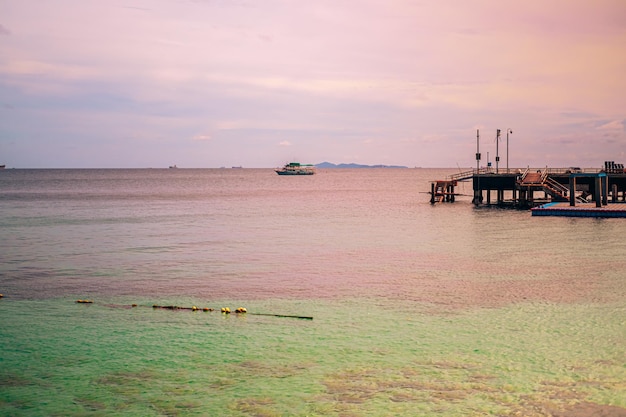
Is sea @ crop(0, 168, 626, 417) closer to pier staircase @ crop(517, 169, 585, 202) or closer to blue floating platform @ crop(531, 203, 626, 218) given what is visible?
blue floating platform @ crop(531, 203, 626, 218)

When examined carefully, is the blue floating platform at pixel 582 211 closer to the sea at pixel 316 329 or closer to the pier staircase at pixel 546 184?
the pier staircase at pixel 546 184

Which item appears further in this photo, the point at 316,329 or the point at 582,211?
the point at 582,211

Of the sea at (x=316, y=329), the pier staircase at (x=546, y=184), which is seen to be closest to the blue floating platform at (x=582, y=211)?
the pier staircase at (x=546, y=184)

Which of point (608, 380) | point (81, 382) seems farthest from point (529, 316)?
point (81, 382)

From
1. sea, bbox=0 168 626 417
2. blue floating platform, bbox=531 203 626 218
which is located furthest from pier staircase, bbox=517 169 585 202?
sea, bbox=0 168 626 417

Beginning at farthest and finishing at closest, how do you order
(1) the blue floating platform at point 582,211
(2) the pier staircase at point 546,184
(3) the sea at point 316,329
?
(2) the pier staircase at point 546,184 < (1) the blue floating platform at point 582,211 < (3) the sea at point 316,329

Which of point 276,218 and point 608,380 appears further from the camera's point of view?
point 276,218

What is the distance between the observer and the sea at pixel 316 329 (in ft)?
50.6

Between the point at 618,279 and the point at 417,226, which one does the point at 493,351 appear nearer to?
the point at 618,279

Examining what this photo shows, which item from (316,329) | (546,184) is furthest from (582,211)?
(316,329)

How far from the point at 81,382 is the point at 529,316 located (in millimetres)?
16427

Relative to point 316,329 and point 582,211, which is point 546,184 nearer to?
point 582,211

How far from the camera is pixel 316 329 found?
2172cm

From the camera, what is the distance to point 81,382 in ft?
55.0
